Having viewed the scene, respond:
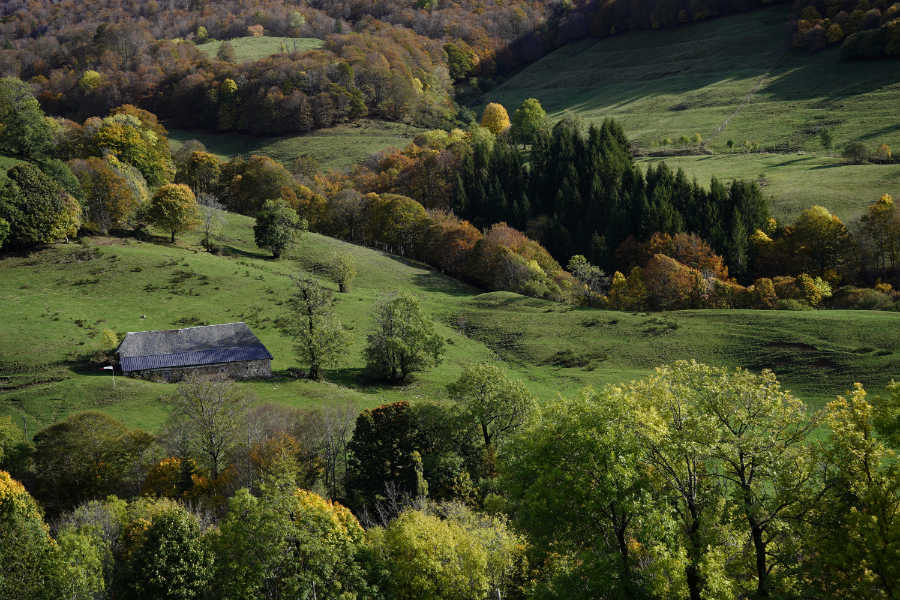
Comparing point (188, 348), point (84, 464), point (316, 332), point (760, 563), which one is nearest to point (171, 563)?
point (84, 464)

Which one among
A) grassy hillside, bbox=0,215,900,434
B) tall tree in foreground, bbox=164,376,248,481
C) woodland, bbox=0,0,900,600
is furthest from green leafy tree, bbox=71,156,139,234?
tall tree in foreground, bbox=164,376,248,481

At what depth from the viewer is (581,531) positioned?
31.4m

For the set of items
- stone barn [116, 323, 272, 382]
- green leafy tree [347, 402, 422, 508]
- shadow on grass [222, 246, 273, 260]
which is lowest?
green leafy tree [347, 402, 422, 508]

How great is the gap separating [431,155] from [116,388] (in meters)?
107

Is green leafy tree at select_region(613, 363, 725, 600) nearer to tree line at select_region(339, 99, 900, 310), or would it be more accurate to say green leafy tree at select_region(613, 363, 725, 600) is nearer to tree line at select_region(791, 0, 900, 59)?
tree line at select_region(339, 99, 900, 310)

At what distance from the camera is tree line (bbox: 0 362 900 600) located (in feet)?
87.9

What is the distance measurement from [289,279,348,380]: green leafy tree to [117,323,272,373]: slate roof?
12.4ft

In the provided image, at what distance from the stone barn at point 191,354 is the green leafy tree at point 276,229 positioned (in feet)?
104

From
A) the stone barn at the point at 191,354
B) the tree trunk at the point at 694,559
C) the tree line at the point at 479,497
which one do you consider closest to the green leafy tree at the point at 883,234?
the tree line at the point at 479,497

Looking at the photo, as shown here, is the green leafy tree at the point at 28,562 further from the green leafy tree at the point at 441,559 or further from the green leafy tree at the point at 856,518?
the green leafy tree at the point at 856,518

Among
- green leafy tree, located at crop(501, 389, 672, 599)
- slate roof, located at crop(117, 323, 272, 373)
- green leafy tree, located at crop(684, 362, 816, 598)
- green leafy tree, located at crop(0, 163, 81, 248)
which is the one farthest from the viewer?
green leafy tree, located at crop(0, 163, 81, 248)

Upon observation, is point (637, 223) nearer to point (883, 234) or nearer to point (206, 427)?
point (883, 234)

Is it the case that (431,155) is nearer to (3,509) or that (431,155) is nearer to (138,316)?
(138,316)

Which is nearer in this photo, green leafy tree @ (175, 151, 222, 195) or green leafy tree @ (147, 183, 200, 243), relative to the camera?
green leafy tree @ (147, 183, 200, 243)
